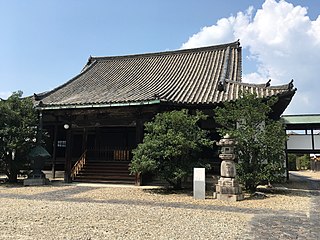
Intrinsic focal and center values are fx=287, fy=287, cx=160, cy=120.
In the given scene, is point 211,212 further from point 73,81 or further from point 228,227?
point 73,81

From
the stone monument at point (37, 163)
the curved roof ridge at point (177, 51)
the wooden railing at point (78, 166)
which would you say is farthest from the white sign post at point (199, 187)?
the curved roof ridge at point (177, 51)

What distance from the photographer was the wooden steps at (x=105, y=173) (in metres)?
13.7

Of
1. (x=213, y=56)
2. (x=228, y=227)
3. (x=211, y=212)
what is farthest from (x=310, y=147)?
(x=228, y=227)

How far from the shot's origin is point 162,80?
17094 millimetres

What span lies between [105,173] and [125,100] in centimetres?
391

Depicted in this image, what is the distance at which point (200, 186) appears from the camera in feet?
30.9

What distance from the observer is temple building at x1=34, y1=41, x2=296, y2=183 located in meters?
13.3

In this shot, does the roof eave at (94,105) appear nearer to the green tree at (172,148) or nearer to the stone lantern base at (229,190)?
the green tree at (172,148)

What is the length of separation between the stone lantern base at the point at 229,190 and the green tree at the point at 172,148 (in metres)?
1.60

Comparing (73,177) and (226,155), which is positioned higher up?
(226,155)

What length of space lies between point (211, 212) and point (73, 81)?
15.4 m

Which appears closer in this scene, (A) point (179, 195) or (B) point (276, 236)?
(B) point (276, 236)

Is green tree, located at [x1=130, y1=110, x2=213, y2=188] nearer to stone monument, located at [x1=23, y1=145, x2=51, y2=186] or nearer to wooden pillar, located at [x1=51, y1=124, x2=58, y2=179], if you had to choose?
stone monument, located at [x1=23, y1=145, x2=51, y2=186]

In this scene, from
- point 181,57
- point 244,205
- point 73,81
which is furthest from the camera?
point 181,57
